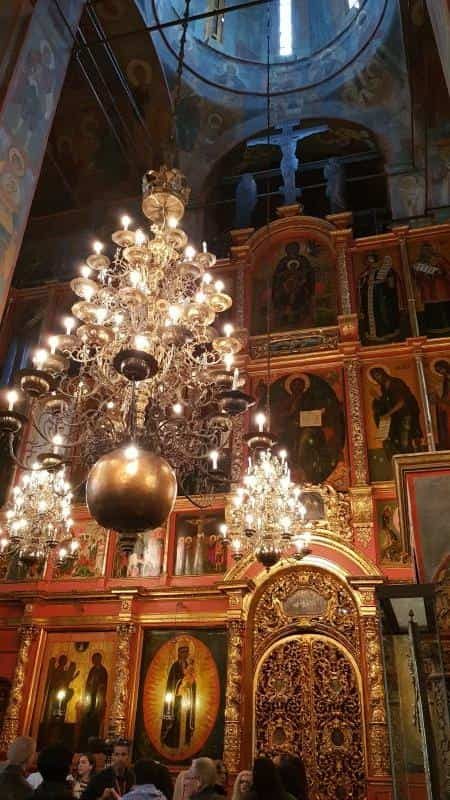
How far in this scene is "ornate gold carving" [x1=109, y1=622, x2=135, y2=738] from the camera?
777 cm

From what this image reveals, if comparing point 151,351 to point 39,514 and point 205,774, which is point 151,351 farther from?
point 205,774

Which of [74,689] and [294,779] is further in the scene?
[74,689]

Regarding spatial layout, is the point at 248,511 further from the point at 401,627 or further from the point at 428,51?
the point at 428,51

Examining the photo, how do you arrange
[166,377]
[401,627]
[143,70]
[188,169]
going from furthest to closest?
[188,169], [143,70], [166,377], [401,627]

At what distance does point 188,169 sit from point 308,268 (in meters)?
4.05

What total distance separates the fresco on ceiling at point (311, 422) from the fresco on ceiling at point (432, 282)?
1689mm

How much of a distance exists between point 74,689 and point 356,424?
17.5ft

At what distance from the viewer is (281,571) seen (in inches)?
332

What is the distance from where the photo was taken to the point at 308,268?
11219mm

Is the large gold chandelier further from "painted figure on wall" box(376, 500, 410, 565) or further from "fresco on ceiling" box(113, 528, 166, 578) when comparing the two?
"painted figure on wall" box(376, 500, 410, 565)

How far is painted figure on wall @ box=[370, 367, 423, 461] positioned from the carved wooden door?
114 inches

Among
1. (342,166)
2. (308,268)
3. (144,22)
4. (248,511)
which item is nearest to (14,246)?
(248,511)

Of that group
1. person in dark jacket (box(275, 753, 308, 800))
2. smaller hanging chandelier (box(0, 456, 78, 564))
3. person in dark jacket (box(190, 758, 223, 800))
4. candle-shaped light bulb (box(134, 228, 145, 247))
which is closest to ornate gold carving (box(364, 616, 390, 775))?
person in dark jacket (box(275, 753, 308, 800))

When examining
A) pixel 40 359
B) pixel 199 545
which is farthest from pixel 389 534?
pixel 40 359
